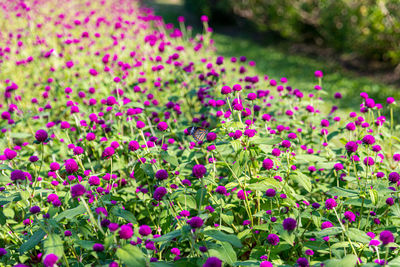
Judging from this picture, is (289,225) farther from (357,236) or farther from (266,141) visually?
(266,141)

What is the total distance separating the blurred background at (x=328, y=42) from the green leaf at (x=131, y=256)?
18.7 ft

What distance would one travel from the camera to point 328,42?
866 cm

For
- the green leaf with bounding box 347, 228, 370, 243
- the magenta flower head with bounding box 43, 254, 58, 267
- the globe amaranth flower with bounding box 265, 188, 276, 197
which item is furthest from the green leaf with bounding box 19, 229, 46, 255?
the green leaf with bounding box 347, 228, 370, 243

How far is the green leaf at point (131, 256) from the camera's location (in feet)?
4.52

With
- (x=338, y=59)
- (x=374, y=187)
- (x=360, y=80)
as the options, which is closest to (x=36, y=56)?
(x=374, y=187)

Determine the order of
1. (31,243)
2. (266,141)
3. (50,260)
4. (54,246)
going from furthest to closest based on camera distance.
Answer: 1. (266,141)
2. (31,243)
3. (54,246)
4. (50,260)

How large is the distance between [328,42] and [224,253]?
27.1 feet

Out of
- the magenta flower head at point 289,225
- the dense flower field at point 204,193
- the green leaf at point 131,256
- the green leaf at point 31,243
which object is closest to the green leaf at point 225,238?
the dense flower field at point 204,193

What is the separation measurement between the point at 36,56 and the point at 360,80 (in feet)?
21.0

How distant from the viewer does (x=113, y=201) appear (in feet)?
6.89

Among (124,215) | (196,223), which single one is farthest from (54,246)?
(196,223)

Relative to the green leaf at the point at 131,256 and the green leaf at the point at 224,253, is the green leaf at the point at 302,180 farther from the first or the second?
the green leaf at the point at 131,256

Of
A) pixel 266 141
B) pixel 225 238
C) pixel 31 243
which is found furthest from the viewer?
pixel 266 141

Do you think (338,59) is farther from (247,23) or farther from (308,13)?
(247,23)
